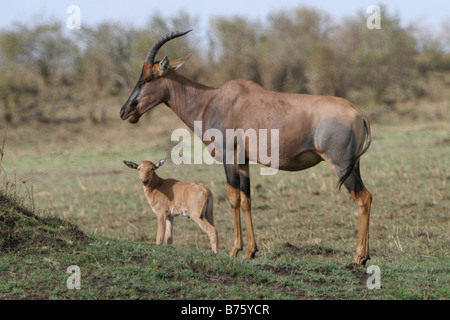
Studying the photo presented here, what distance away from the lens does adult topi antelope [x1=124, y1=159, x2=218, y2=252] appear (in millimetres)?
8539

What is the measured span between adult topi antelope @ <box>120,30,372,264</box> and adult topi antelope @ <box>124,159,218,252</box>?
84cm

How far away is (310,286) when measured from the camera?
6.12 m

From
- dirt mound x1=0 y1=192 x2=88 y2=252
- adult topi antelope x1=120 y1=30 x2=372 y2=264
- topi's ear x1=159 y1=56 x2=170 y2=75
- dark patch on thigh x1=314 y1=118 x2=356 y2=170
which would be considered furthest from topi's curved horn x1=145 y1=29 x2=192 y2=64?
dirt mound x1=0 y1=192 x2=88 y2=252

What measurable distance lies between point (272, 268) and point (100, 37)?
28.3 metres

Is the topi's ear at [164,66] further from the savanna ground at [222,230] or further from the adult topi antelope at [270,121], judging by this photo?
the savanna ground at [222,230]

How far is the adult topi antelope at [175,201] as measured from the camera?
8539mm

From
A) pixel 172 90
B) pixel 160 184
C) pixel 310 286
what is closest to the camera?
pixel 310 286

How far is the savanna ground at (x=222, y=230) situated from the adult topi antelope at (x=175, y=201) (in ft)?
1.66

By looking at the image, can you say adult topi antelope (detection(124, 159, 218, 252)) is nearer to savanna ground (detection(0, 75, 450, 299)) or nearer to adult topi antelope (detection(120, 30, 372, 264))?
savanna ground (detection(0, 75, 450, 299))

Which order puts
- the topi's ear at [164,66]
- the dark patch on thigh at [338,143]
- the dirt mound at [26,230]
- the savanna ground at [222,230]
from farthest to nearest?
the topi's ear at [164,66] → the dark patch on thigh at [338,143] → the dirt mound at [26,230] → the savanna ground at [222,230]

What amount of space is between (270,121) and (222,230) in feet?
11.2

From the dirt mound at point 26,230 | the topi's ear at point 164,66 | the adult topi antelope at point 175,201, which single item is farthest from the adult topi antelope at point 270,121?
the dirt mound at point 26,230
